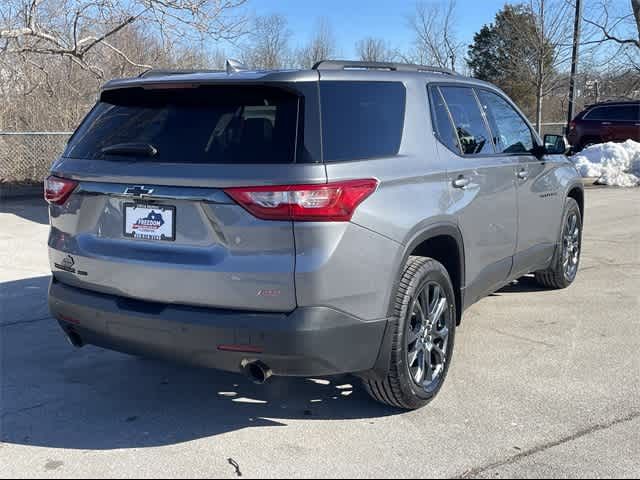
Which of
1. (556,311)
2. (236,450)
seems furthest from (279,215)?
(556,311)

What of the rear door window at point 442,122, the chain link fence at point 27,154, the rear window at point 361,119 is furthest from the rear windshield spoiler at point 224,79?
the chain link fence at point 27,154

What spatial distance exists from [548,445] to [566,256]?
3384 mm

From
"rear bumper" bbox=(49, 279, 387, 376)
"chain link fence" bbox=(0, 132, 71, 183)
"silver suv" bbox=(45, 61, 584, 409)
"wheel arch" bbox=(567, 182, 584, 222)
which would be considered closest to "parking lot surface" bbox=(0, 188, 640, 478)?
"silver suv" bbox=(45, 61, 584, 409)

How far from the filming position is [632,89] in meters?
24.1

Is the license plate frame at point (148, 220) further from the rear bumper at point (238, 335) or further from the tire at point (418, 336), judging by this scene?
the tire at point (418, 336)

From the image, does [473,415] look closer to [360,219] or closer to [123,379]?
[360,219]

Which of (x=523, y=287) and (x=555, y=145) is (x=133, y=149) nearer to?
(x=555, y=145)

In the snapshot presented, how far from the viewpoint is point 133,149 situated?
347cm

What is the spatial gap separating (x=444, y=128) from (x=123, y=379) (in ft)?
8.65

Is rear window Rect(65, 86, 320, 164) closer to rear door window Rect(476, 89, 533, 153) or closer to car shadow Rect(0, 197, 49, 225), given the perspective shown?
rear door window Rect(476, 89, 533, 153)

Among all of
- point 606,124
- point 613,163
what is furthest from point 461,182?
point 606,124

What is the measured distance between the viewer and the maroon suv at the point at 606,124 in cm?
1905

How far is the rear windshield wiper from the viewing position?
11.2 feet

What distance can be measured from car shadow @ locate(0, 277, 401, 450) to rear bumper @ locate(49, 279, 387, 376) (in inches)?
20.6
